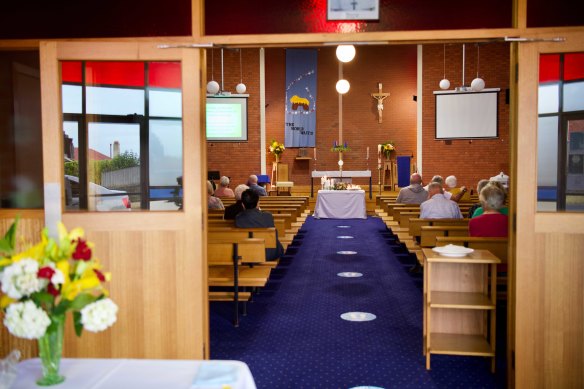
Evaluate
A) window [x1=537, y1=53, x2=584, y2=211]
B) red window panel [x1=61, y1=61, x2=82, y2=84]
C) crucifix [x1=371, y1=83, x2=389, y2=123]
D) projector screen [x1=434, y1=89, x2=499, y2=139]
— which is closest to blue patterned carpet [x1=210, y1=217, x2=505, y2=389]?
window [x1=537, y1=53, x2=584, y2=211]

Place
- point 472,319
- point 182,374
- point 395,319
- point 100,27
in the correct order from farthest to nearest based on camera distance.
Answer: point 395,319 → point 472,319 → point 100,27 → point 182,374

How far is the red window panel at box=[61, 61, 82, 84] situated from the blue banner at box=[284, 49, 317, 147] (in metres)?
11.9

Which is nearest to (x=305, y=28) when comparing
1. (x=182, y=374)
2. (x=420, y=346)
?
(x=182, y=374)

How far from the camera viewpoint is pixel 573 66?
314cm

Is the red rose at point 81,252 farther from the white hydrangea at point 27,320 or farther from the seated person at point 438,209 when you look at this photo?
the seated person at point 438,209

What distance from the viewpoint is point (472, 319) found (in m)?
3.95

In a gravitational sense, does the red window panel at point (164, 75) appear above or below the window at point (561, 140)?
above

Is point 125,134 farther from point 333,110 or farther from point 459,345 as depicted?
point 333,110

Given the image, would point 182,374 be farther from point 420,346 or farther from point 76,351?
point 420,346

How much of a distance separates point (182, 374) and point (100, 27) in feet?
7.59

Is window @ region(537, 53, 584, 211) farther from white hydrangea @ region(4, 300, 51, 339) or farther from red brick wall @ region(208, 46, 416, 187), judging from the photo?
red brick wall @ region(208, 46, 416, 187)

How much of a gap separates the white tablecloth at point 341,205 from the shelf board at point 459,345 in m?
8.40

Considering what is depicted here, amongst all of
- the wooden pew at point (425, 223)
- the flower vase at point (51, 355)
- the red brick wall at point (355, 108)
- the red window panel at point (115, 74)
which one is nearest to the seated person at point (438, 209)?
the wooden pew at point (425, 223)

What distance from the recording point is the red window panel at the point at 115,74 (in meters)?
4.06
